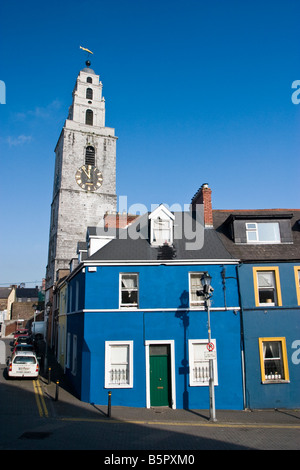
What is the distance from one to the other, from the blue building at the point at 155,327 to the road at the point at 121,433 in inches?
72.7

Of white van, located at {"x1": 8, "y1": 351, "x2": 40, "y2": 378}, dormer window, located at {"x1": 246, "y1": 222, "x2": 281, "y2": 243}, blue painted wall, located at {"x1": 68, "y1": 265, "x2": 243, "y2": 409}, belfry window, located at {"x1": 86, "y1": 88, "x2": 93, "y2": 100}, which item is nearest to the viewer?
blue painted wall, located at {"x1": 68, "y1": 265, "x2": 243, "y2": 409}

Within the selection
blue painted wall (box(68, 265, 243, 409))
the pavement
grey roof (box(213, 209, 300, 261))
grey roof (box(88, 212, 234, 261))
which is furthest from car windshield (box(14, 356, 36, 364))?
grey roof (box(213, 209, 300, 261))

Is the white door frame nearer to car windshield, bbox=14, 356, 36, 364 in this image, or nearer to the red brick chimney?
the red brick chimney

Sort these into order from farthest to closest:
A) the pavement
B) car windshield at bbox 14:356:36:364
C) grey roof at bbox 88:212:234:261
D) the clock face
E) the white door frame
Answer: the clock face
car windshield at bbox 14:356:36:364
grey roof at bbox 88:212:234:261
the white door frame
the pavement

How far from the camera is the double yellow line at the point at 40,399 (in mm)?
13336

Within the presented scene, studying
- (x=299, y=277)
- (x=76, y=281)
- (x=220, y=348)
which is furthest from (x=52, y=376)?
(x=299, y=277)

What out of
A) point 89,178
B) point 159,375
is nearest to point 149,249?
point 159,375

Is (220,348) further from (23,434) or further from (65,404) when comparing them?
(23,434)

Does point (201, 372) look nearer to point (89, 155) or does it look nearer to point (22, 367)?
point (22, 367)

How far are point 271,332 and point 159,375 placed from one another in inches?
226

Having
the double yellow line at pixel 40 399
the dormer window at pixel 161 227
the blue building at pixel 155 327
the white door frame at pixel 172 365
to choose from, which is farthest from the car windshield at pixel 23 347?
the dormer window at pixel 161 227

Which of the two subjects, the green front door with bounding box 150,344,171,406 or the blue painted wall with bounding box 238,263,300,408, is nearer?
the green front door with bounding box 150,344,171,406

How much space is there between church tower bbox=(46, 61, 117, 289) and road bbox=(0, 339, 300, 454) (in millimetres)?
31311

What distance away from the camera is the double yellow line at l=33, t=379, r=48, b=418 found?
43.8ft
